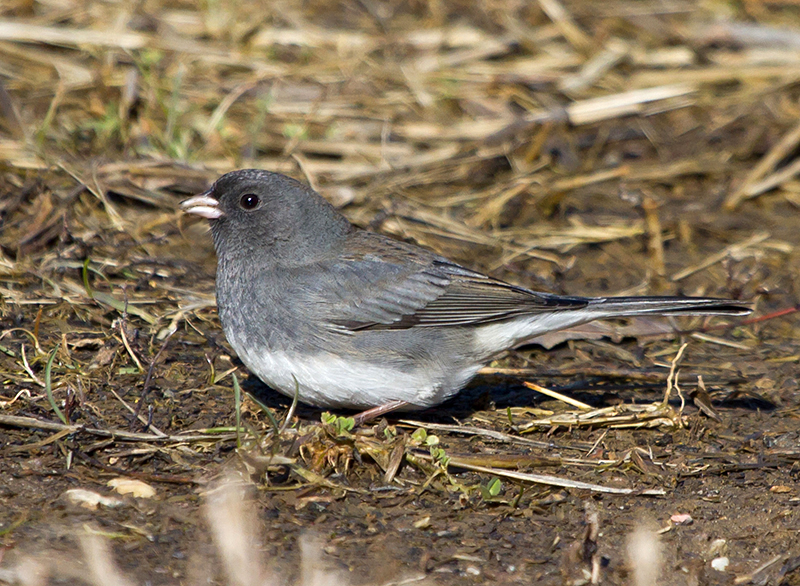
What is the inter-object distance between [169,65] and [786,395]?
4136 millimetres

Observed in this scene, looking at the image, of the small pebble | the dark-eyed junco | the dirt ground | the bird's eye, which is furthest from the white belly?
the small pebble

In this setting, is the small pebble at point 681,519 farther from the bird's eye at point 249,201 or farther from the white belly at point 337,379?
the bird's eye at point 249,201

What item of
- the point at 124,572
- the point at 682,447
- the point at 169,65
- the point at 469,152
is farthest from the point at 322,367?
the point at 169,65

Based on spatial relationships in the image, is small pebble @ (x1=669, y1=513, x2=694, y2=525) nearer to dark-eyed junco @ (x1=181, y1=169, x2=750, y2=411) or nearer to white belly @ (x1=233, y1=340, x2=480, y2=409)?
dark-eyed junco @ (x1=181, y1=169, x2=750, y2=411)

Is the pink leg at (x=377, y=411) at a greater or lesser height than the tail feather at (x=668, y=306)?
lesser

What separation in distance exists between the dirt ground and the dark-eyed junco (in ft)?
0.66

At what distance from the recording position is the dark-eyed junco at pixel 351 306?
3447 millimetres

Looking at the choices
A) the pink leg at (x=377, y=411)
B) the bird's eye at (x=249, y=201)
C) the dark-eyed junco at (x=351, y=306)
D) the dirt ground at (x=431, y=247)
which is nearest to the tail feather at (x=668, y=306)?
the dark-eyed junco at (x=351, y=306)

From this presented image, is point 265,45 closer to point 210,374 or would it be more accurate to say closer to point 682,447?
point 210,374

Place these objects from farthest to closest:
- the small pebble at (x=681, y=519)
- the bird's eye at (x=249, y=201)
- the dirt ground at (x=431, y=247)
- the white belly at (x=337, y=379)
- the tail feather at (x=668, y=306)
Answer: the bird's eye at (x=249, y=201) < the tail feather at (x=668, y=306) < the white belly at (x=337, y=379) < the small pebble at (x=681, y=519) < the dirt ground at (x=431, y=247)

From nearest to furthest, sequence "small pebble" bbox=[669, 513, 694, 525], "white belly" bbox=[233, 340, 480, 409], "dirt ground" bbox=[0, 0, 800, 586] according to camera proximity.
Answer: "dirt ground" bbox=[0, 0, 800, 586] → "small pebble" bbox=[669, 513, 694, 525] → "white belly" bbox=[233, 340, 480, 409]

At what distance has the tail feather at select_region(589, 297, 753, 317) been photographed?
350 centimetres

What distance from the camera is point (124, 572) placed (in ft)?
8.60

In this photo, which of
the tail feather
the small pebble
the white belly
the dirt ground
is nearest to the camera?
the dirt ground
